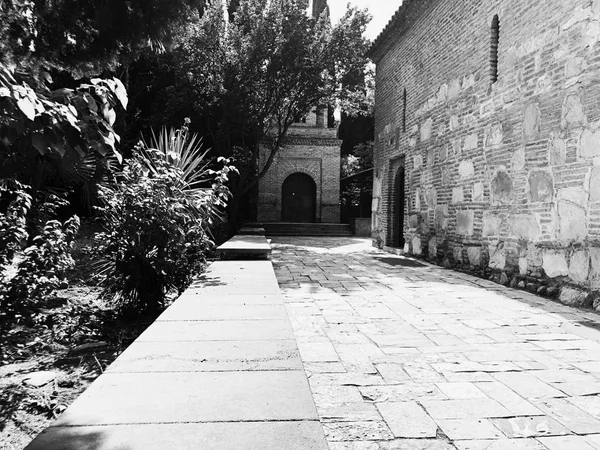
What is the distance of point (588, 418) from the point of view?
2.19 metres

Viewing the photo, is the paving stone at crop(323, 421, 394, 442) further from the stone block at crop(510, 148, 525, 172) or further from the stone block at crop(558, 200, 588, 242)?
the stone block at crop(510, 148, 525, 172)

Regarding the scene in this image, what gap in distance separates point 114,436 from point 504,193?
5.95 metres

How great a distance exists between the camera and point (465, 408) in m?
2.31

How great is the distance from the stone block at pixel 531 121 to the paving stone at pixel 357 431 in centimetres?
463

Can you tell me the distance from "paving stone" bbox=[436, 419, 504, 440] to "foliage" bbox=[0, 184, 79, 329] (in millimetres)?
3819

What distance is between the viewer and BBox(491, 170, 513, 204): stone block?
19.8ft

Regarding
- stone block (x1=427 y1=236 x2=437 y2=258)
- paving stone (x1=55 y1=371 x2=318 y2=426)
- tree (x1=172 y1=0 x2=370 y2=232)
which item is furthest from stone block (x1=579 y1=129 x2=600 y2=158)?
tree (x1=172 y1=0 x2=370 y2=232)

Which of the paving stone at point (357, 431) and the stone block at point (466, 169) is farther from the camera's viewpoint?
the stone block at point (466, 169)

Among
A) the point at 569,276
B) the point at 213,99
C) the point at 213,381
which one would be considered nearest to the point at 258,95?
the point at 213,99

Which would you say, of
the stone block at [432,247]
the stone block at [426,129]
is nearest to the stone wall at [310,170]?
the stone block at [426,129]

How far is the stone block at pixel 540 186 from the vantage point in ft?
17.2

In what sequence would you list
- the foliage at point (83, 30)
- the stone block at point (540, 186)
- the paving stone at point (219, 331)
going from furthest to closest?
the stone block at point (540, 186), the foliage at point (83, 30), the paving stone at point (219, 331)

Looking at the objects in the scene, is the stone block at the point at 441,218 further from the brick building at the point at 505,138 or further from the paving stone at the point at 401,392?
the paving stone at the point at 401,392

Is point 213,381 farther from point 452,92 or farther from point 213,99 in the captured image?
point 213,99
